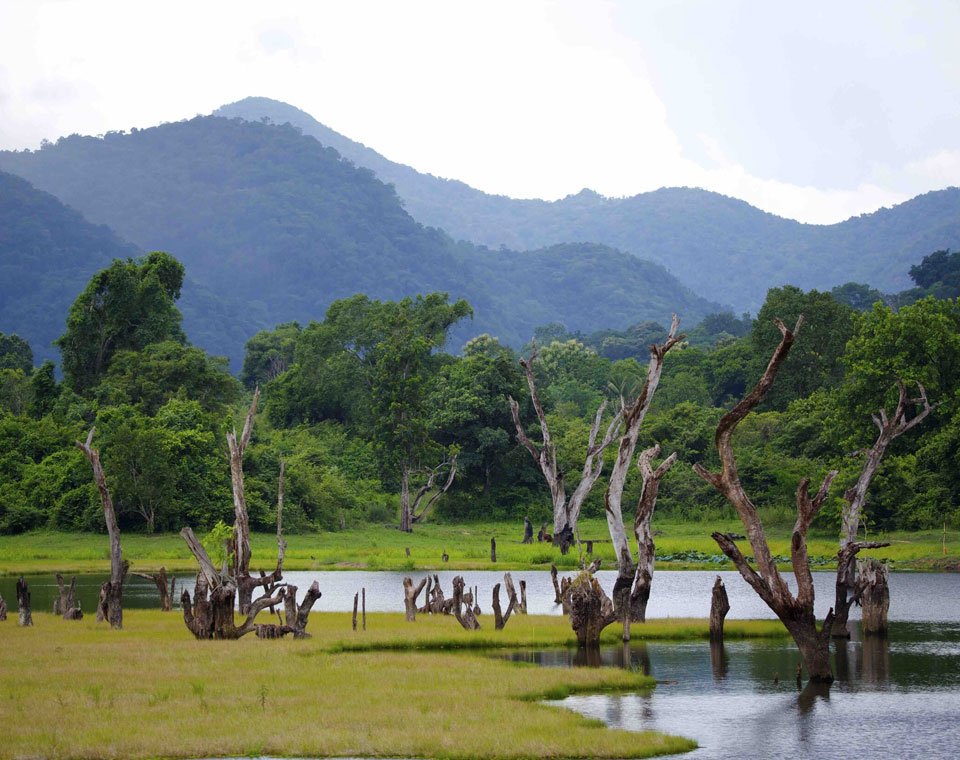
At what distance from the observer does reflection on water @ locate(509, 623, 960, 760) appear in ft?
71.7

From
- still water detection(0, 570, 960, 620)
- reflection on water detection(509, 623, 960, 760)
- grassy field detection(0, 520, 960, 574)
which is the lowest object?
reflection on water detection(509, 623, 960, 760)

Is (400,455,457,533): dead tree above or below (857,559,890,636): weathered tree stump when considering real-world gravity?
above

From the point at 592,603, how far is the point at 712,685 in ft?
17.7

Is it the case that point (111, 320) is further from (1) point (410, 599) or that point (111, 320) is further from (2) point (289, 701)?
A: (2) point (289, 701)

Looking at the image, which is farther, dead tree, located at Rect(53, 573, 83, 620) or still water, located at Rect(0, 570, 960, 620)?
still water, located at Rect(0, 570, 960, 620)

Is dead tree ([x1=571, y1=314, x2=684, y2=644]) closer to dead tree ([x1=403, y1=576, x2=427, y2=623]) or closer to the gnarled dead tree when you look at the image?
dead tree ([x1=403, y1=576, x2=427, y2=623])

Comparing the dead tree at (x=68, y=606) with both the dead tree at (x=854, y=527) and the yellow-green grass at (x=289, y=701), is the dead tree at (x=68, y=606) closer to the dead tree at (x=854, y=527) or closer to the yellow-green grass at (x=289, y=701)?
the yellow-green grass at (x=289, y=701)

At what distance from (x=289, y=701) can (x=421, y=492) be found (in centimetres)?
6172

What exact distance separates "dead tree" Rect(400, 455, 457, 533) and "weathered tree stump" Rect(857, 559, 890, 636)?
48.6 meters

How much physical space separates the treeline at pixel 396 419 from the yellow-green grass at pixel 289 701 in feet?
123

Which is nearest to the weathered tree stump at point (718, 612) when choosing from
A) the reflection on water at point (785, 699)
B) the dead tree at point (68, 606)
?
the reflection on water at point (785, 699)

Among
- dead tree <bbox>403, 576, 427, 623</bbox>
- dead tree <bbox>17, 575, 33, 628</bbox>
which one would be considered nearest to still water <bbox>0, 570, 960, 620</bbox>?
dead tree <bbox>403, 576, 427, 623</bbox>

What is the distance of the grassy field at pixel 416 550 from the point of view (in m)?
63.7

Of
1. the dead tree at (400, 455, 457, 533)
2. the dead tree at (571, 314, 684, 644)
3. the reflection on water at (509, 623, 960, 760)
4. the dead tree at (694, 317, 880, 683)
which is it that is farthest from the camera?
the dead tree at (400, 455, 457, 533)
